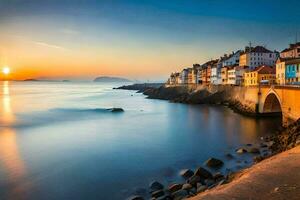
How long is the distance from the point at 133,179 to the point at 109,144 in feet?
36.0

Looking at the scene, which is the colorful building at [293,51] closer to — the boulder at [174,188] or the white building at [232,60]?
the white building at [232,60]

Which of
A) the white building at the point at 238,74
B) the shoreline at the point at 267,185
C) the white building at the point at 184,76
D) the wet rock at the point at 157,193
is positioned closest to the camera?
the shoreline at the point at 267,185

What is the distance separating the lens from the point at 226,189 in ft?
39.5

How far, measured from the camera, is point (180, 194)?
586 inches

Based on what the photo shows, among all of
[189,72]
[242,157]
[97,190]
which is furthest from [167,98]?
[97,190]

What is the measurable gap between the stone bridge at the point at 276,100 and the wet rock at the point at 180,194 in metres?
19.2

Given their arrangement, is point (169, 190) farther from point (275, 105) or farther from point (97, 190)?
point (275, 105)

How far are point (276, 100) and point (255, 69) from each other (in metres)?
28.4

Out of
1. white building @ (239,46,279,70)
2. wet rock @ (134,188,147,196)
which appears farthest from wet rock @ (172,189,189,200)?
white building @ (239,46,279,70)

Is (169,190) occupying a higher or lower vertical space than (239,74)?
lower

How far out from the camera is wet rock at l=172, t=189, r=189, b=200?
14.6 metres

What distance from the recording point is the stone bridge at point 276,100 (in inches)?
1215

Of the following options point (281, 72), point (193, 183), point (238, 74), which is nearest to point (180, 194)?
point (193, 183)

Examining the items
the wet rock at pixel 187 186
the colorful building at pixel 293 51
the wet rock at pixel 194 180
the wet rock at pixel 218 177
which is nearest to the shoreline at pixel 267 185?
the wet rock at pixel 187 186
